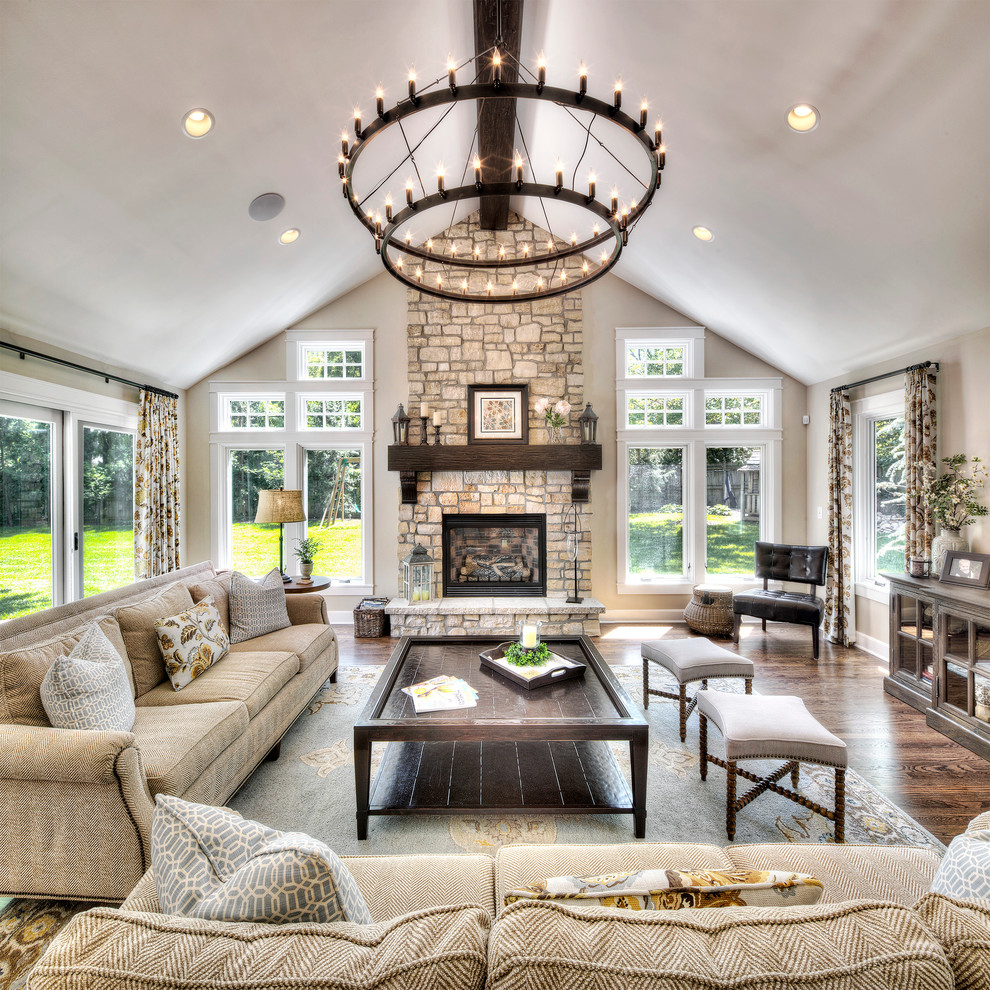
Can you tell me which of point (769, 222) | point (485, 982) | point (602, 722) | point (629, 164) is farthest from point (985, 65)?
point (485, 982)

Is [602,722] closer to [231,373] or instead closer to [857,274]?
[857,274]

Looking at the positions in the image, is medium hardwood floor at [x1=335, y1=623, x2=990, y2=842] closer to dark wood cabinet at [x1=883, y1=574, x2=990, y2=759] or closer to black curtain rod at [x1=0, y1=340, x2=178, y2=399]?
dark wood cabinet at [x1=883, y1=574, x2=990, y2=759]

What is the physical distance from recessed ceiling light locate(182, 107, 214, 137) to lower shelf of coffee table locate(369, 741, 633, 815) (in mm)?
3312

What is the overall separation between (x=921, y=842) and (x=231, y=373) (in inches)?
233

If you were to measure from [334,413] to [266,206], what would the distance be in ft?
7.14

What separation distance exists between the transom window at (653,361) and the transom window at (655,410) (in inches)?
9.0

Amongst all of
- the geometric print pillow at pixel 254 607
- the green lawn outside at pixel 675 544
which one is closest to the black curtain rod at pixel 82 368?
the geometric print pillow at pixel 254 607

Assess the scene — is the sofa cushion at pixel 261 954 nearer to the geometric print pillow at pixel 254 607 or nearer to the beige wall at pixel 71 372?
the geometric print pillow at pixel 254 607

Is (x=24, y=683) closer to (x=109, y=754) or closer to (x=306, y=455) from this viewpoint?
(x=109, y=754)

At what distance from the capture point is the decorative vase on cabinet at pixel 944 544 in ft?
11.2

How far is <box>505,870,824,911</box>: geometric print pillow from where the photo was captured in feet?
2.84

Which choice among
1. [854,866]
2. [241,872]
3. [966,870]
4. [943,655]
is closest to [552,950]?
[241,872]

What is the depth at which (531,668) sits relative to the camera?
106 inches

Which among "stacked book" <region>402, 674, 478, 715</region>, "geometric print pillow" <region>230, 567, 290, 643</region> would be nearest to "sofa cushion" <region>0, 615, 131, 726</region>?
"geometric print pillow" <region>230, 567, 290, 643</region>
